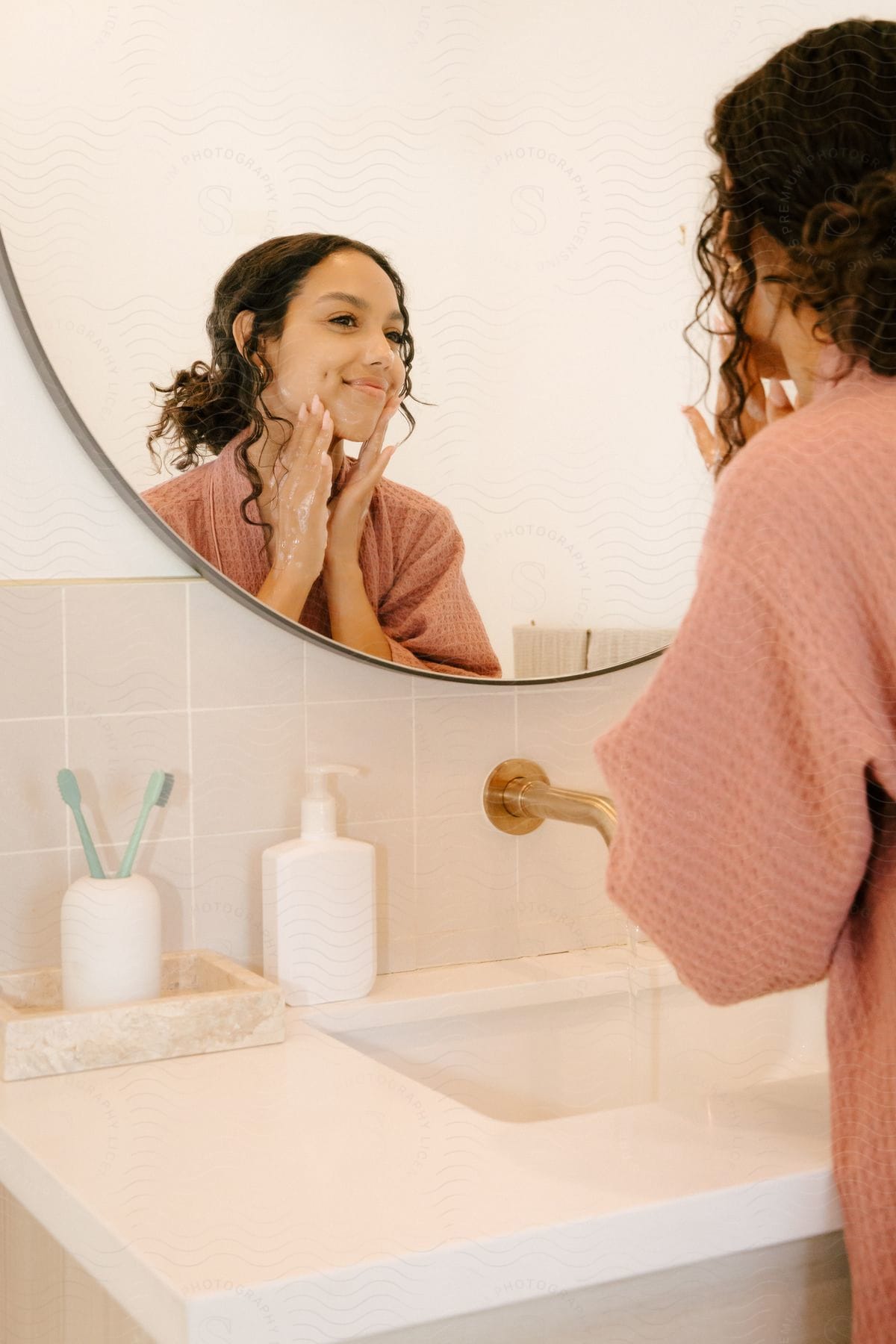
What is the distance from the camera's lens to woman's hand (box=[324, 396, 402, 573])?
3.36 feet

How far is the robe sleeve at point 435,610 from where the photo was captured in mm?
1057

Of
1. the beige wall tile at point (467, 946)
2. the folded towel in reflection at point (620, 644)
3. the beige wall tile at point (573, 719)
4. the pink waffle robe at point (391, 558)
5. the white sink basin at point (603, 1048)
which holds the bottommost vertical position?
the white sink basin at point (603, 1048)

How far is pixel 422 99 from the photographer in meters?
1.01

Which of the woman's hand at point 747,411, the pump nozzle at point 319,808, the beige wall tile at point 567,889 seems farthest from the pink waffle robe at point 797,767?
the beige wall tile at point 567,889

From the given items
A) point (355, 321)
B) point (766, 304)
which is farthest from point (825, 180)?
point (355, 321)

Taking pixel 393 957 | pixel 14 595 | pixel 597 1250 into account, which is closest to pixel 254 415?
pixel 14 595

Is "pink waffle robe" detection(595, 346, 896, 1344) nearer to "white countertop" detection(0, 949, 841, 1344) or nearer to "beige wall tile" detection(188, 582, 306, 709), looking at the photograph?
"white countertop" detection(0, 949, 841, 1344)

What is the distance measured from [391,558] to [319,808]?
200mm

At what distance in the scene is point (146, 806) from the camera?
37.4 inches

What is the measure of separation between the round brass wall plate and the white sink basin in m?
0.14

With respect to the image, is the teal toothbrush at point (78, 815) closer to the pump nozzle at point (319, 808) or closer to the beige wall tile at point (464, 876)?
the pump nozzle at point (319, 808)

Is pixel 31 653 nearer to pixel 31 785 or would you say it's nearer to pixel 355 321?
pixel 31 785

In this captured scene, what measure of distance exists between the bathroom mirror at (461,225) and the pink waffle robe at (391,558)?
1 centimetres

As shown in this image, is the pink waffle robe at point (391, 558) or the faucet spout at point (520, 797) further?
the faucet spout at point (520, 797)
